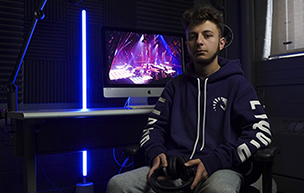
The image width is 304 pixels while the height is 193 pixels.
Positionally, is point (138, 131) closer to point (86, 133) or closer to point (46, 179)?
point (86, 133)

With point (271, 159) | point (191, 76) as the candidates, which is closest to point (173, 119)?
point (191, 76)

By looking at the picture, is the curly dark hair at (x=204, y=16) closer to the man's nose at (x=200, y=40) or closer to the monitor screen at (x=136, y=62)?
the man's nose at (x=200, y=40)

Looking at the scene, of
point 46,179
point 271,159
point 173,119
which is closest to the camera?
point 271,159

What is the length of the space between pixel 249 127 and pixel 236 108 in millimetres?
100

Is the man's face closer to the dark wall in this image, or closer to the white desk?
the white desk

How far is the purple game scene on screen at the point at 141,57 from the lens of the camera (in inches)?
72.5

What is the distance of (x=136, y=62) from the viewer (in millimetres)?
1884

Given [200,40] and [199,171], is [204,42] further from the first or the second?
[199,171]

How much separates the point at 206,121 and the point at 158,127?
0.24m

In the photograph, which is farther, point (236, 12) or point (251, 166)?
point (236, 12)

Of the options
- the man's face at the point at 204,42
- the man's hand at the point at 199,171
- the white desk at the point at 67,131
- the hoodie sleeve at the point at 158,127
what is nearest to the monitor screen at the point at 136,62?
the white desk at the point at 67,131

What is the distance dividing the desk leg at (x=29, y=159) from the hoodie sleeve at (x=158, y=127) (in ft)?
2.10

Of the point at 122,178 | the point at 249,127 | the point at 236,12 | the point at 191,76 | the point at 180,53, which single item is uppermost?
the point at 236,12

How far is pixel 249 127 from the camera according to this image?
1.17 m
